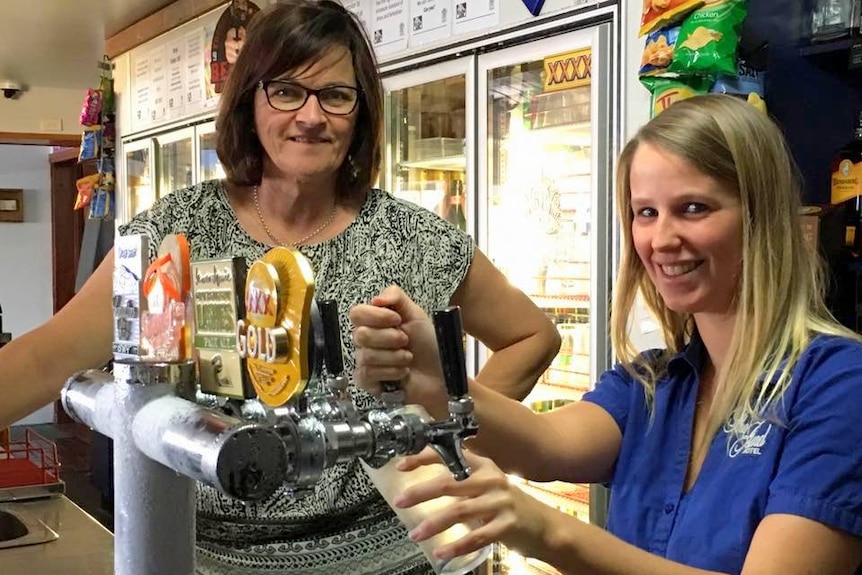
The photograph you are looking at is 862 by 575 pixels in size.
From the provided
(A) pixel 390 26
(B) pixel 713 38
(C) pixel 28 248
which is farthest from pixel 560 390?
(C) pixel 28 248

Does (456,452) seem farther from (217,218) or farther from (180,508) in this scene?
(217,218)

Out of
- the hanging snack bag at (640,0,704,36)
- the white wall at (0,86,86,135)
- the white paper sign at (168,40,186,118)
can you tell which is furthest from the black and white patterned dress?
the white wall at (0,86,86,135)

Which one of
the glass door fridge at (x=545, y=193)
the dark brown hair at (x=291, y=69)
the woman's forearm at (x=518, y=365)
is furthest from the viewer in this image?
the glass door fridge at (x=545, y=193)

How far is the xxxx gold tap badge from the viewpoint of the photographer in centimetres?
50

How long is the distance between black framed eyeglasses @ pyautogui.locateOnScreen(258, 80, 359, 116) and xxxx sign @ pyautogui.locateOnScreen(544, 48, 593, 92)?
1446mm

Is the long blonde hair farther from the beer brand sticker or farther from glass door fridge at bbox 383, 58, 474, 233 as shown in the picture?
glass door fridge at bbox 383, 58, 474, 233

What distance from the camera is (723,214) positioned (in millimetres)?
1188

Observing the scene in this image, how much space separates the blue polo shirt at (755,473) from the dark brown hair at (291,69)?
2.00 feet

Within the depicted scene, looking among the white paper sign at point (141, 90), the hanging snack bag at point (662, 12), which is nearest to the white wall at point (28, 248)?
the white paper sign at point (141, 90)

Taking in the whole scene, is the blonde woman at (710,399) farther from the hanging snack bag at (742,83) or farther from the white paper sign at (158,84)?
the white paper sign at (158,84)

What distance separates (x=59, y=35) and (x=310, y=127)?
5.16 meters

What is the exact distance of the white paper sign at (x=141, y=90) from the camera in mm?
5516

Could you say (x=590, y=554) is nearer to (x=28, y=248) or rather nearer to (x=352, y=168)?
(x=352, y=168)

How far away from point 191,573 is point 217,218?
837mm
